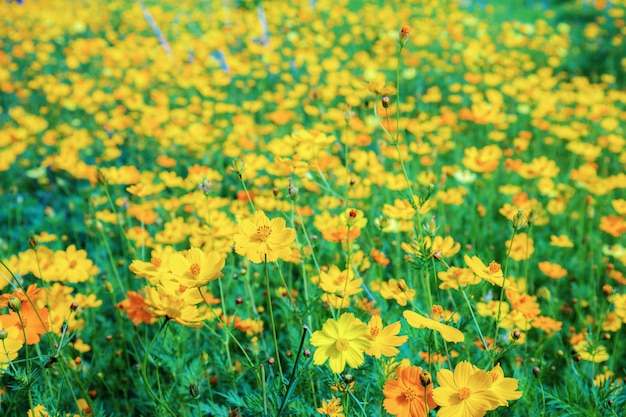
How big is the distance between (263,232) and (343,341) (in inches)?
11.1

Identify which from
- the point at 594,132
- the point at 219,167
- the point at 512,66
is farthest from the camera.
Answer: the point at 512,66

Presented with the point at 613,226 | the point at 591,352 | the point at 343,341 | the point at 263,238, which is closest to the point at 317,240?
the point at 263,238

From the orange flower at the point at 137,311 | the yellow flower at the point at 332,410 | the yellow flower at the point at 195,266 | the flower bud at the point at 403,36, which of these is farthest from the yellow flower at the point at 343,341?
the flower bud at the point at 403,36

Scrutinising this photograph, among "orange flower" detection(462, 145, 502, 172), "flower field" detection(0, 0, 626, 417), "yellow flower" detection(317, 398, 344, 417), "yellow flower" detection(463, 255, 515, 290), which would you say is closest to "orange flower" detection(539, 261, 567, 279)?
"flower field" detection(0, 0, 626, 417)

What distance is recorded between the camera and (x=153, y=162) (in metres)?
3.23

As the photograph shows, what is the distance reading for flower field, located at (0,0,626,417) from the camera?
38.1 inches

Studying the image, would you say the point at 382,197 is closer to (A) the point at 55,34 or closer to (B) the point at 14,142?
(B) the point at 14,142

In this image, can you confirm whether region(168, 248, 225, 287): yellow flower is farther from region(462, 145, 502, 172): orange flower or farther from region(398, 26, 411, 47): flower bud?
region(462, 145, 502, 172): orange flower

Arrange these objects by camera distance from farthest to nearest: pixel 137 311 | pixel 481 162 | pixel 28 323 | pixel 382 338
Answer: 1. pixel 481 162
2. pixel 137 311
3. pixel 28 323
4. pixel 382 338

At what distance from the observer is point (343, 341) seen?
0.85m

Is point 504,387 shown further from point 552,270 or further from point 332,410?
point 552,270

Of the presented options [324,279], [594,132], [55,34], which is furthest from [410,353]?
[55,34]

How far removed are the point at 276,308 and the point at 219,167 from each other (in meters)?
1.32

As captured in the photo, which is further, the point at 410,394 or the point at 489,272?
the point at 489,272
